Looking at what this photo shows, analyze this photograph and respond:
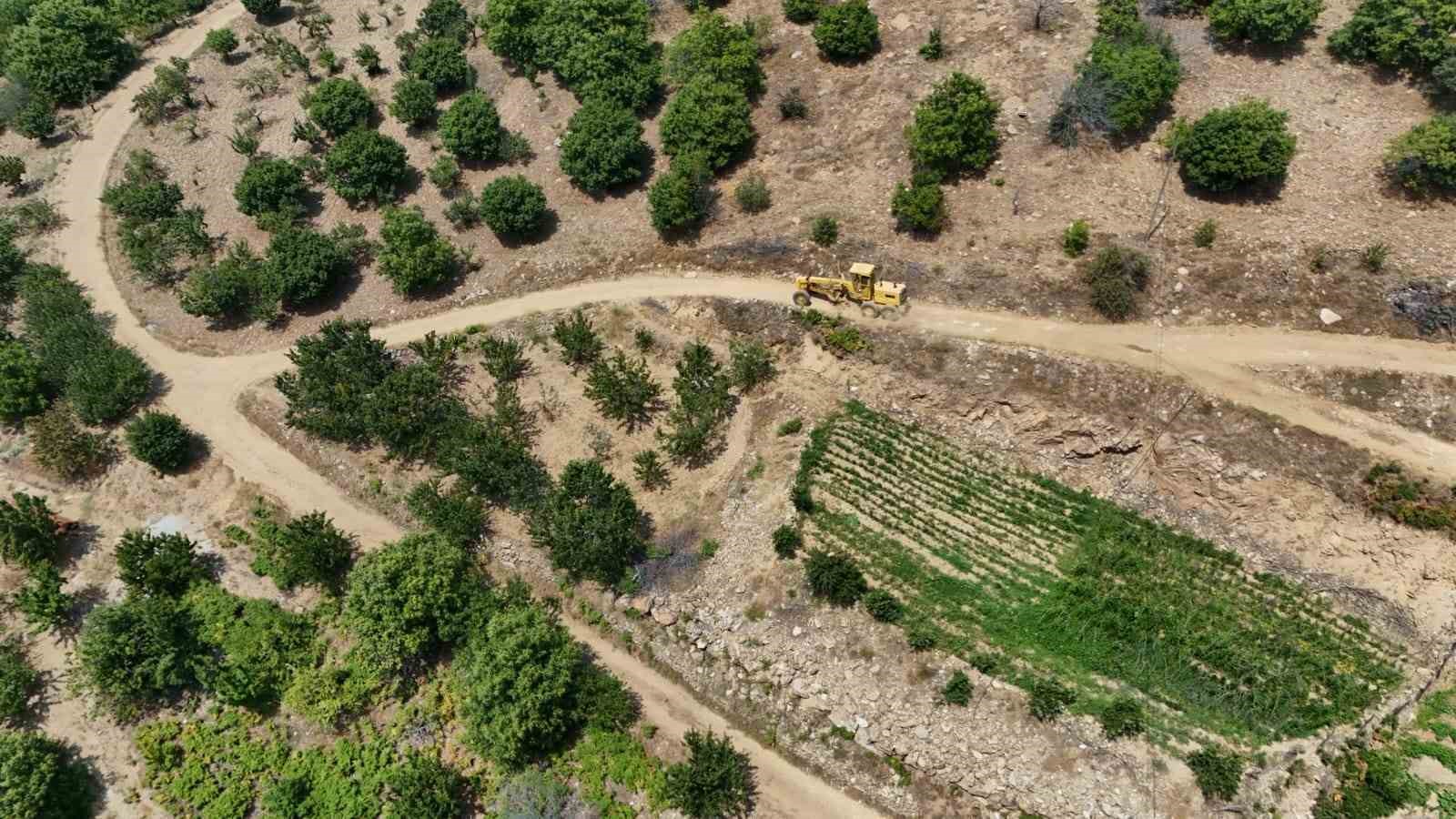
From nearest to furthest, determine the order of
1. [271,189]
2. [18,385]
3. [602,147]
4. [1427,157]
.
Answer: [1427,157] < [18,385] < [602,147] < [271,189]

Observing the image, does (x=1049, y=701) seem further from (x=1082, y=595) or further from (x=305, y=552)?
(x=305, y=552)

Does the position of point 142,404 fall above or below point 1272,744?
above

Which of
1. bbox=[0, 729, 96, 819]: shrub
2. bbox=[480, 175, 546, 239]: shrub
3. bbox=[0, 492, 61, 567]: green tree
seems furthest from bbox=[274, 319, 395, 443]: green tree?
bbox=[0, 729, 96, 819]: shrub

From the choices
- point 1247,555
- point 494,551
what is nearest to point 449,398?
point 494,551

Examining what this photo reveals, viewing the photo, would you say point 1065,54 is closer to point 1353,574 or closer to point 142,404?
point 1353,574

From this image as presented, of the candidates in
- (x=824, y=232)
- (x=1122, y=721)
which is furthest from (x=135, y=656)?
(x=1122, y=721)

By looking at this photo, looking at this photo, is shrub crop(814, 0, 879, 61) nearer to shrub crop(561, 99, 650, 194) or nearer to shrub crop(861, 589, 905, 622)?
shrub crop(561, 99, 650, 194)
